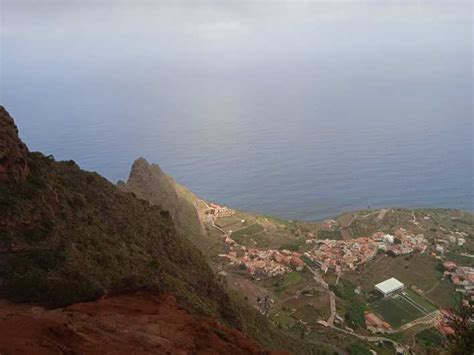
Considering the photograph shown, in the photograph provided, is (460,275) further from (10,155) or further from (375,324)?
(10,155)

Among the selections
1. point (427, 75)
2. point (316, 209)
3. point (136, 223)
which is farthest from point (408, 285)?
point (427, 75)

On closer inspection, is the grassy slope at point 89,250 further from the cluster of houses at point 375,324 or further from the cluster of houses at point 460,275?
the cluster of houses at point 460,275

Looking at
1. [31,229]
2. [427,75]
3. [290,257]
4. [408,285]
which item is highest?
[427,75]

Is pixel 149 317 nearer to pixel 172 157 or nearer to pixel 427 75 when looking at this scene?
pixel 172 157

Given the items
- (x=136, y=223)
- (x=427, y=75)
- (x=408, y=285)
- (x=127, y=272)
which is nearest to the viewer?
(x=127, y=272)

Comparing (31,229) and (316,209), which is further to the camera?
(316,209)

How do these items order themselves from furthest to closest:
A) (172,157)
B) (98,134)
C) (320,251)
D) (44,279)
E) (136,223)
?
(98,134) < (172,157) < (320,251) < (136,223) < (44,279)

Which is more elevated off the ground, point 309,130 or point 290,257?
point 309,130

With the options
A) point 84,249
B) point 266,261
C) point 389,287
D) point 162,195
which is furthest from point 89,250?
point 389,287
